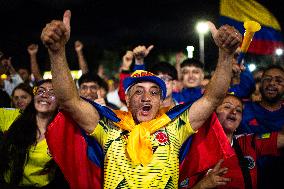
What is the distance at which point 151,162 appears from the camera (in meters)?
3.24

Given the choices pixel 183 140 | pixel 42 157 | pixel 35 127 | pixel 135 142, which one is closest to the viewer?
pixel 135 142

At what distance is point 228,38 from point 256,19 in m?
4.86

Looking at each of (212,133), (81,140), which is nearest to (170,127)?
(212,133)

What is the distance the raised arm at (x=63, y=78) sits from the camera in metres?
2.88

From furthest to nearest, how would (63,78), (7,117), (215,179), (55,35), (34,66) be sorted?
(34,66)
(7,117)
(215,179)
(63,78)
(55,35)

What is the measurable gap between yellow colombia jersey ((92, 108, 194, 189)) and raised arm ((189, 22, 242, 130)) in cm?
11

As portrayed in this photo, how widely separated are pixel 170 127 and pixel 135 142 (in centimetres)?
36

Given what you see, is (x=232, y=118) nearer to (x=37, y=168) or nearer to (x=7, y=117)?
(x=37, y=168)

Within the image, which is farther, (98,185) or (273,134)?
(273,134)

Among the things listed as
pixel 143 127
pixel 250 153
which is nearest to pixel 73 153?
pixel 143 127

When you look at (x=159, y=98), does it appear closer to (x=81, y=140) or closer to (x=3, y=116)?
(x=81, y=140)

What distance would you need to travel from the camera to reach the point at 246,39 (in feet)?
12.2

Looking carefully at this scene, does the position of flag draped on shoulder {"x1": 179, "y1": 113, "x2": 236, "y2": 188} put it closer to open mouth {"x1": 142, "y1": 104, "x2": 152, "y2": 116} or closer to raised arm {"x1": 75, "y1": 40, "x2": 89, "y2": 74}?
open mouth {"x1": 142, "y1": 104, "x2": 152, "y2": 116}

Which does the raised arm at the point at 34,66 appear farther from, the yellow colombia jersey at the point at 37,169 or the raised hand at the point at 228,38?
the raised hand at the point at 228,38
